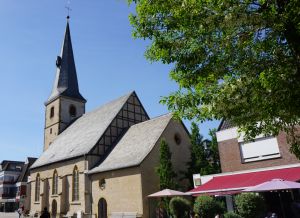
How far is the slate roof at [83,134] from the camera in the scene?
31.4 m

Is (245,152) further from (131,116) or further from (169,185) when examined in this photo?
(131,116)

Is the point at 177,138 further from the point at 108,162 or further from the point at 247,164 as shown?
the point at 247,164

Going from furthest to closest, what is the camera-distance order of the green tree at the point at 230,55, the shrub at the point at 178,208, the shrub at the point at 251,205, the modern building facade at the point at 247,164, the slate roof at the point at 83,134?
the slate roof at the point at 83,134 < the shrub at the point at 178,208 < the modern building facade at the point at 247,164 < the shrub at the point at 251,205 < the green tree at the point at 230,55

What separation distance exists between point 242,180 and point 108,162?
518 inches

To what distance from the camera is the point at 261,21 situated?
293 inches

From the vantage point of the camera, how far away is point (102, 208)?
87.9 feet

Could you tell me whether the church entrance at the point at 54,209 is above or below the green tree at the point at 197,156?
below

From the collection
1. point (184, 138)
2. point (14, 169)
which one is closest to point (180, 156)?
point (184, 138)

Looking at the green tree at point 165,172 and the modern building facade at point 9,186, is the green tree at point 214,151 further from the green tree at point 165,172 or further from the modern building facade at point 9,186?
the modern building facade at point 9,186

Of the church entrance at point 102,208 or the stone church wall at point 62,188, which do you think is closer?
the church entrance at point 102,208

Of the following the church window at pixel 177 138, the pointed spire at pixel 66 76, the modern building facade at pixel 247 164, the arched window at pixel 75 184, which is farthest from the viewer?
the pointed spire at pixel 66 76

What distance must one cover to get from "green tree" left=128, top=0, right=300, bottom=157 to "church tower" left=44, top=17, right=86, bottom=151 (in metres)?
36.3

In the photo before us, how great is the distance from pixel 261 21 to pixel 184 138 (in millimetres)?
21815

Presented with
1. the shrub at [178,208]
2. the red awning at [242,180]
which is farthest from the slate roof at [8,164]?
the red awning at [242,180]
